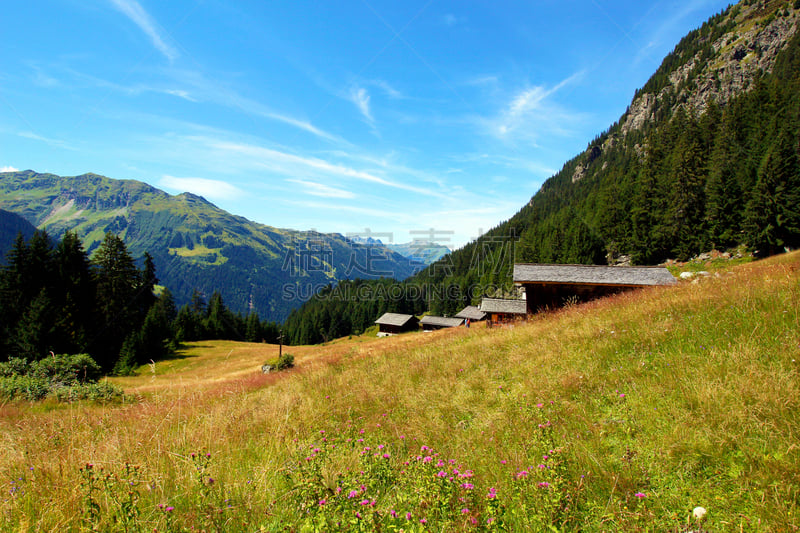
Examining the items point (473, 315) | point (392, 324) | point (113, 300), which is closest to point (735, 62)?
point (473, 315)

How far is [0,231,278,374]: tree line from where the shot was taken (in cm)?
3278

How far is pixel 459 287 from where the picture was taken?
321ft

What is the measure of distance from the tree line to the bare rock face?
119 meters

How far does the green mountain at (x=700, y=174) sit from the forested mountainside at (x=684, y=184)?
0.22 metres

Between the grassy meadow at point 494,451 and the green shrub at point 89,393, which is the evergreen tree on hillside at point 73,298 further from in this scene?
the grassy meadow at point 494,451

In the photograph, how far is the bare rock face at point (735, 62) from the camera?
85.4 meters

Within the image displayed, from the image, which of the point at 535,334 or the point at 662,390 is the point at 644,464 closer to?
the point at 662,390

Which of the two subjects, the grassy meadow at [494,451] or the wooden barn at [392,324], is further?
the wooden barn at [392,324]

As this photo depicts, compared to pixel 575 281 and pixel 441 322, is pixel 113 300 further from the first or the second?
pixel 441 322

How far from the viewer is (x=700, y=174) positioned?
46438 mm

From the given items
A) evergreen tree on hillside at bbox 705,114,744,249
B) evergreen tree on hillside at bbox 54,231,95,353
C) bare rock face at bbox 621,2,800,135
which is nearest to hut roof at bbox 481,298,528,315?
evergreen tree on hillside at bbox 705,114,744,249

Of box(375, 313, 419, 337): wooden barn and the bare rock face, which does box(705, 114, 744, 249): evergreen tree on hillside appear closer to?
the bare rock face

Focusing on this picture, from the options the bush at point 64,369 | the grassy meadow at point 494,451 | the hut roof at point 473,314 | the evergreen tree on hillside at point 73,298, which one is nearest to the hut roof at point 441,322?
the hut roof at point 473,314

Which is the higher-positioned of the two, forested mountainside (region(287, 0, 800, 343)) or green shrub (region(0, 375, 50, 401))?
forested mountainside (region(287, 0, 800, 343))
